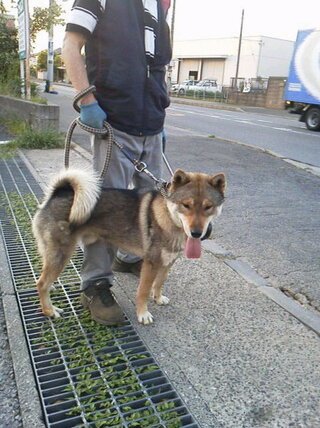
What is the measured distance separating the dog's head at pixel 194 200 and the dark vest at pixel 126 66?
583 millimetres

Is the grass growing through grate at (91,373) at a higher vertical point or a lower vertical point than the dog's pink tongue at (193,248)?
lower

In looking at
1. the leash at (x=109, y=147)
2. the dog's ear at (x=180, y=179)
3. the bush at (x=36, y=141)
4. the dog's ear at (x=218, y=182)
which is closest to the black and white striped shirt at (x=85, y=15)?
the leash at (x=109, y=147)

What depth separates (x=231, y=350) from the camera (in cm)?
261

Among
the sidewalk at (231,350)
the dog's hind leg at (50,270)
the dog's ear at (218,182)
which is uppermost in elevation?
the dog's ear at (218,182)

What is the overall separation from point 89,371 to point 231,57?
2263 inches

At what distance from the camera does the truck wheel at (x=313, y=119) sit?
17406 millimetres

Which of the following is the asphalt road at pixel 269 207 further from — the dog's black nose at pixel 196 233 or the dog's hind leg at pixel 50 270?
the dog's hind leg at pixel 50 270

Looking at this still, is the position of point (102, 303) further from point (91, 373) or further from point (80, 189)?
point (80, 189)

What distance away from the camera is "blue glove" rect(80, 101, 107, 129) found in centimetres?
266

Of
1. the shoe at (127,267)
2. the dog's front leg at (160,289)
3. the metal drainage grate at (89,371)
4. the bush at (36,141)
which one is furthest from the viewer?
the bush at (36,141)

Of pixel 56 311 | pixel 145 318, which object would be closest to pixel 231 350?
pixel 145 318

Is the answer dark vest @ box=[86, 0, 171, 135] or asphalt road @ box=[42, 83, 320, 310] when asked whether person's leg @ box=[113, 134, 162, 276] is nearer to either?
dark vest @ box=[86, 0, 171, 135]

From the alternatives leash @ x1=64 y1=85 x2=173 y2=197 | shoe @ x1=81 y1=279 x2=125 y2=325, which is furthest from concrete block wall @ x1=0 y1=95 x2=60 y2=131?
shoe @ x1=81 y1=279 x2=125 y2=325

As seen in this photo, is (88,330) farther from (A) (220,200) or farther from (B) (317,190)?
(B) (317,190)
